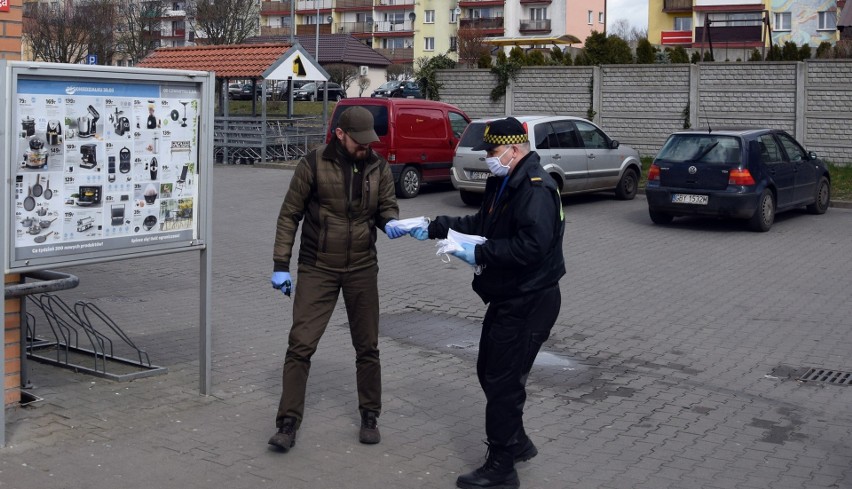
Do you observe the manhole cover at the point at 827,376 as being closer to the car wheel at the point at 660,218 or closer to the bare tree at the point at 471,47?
the car wheel at the point at 660,218

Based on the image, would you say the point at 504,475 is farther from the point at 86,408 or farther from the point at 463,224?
the point at 86,408

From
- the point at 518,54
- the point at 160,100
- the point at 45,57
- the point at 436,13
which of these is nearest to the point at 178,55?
the point at 518,54

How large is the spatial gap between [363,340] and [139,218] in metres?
1.62

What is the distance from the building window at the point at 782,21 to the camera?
70875 millimetres

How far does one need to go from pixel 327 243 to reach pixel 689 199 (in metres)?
11.0

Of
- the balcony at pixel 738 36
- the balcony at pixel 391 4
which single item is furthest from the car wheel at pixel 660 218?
the balcony at pixel 391 4

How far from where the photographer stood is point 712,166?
1591 centimetres

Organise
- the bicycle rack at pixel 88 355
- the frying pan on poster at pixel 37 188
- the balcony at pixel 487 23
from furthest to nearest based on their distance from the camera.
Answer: the balcony at pixel 487 23 → the bicycle rack at pixel 88 355 → the frying pan on poster at pixel 37 188

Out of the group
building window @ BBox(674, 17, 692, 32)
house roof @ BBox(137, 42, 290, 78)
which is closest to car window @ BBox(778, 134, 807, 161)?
house roof @ BBox(137, 42, 290, 78)

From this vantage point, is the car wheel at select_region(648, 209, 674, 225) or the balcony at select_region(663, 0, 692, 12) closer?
the car wheel at select_region(648, 209, 674, 225)

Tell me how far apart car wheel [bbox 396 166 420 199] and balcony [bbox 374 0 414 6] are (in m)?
72.5

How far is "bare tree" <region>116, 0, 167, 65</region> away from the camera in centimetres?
4841

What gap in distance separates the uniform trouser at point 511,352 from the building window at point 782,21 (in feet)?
232

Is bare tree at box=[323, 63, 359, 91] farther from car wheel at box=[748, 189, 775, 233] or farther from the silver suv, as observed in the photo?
car wheel at box=[748, 189, 775, 233]
